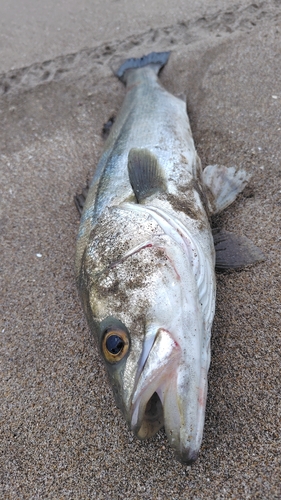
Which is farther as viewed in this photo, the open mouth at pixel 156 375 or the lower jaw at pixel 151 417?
the lower jaw at pixel 151 417

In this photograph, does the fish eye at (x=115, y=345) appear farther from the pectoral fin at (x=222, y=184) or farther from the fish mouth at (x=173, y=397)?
the pectoral fin at (x=222, y=184)

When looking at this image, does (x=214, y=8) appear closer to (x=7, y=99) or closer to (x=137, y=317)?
(x=7, y=99)

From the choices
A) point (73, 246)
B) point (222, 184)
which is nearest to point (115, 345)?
point (73, 246)

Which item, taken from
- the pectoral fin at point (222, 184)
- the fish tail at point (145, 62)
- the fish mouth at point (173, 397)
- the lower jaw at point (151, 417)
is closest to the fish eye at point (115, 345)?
the fish mouth at point (173, 397)

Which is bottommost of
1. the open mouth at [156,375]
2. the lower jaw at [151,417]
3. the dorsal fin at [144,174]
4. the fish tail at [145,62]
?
the lower jaw at [151,417]

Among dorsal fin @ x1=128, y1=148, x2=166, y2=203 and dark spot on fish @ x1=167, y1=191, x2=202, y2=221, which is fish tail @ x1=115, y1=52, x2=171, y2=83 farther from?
dark spot on fish @ x1=167, y1=191, x2=202, y2=221

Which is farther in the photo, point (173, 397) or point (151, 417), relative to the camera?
point (151, 417)

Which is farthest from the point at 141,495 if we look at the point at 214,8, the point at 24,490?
the point at 214,8

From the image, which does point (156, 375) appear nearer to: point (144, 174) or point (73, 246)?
point (144, 174)
